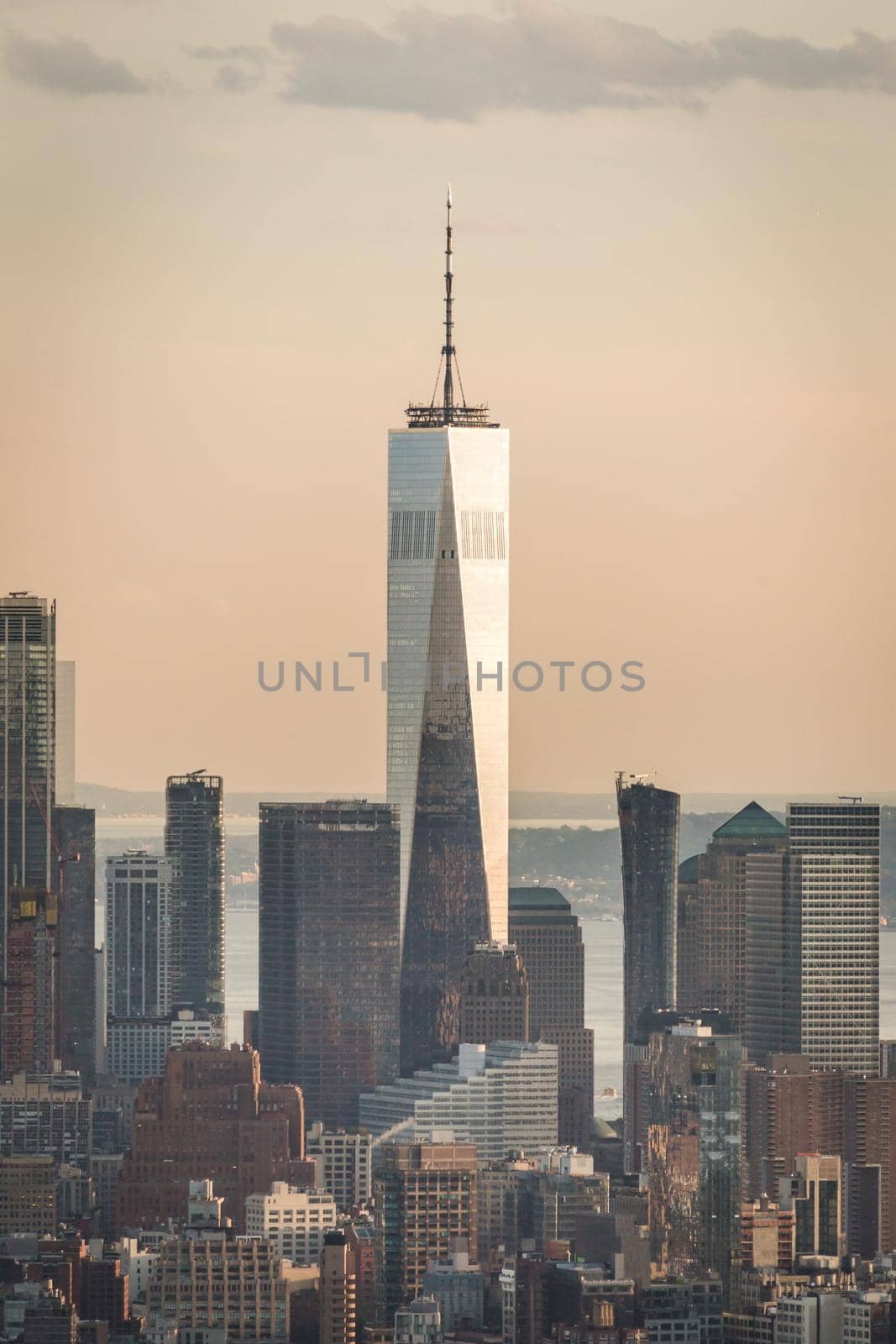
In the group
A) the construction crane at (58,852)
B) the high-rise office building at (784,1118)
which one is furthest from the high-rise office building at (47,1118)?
the high-rise office building at (784,1118)

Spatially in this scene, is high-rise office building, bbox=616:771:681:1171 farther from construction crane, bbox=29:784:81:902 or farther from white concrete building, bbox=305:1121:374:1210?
construction crane, bbox=29:784:81:902

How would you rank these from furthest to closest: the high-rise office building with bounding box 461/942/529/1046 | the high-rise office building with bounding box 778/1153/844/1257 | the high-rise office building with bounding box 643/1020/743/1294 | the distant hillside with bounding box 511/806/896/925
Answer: the distant hillside with bounding box 511/806/896/925 → the high-rise office building with bounding box 461/942/529/1046 → the high-rise office building with bounding box 778/1153/844/1257 → the high-rise office building with bounding box 643/1020/743/1294

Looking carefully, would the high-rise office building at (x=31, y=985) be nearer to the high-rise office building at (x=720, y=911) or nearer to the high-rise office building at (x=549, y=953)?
the high-rise office building at (x=549, y=953)

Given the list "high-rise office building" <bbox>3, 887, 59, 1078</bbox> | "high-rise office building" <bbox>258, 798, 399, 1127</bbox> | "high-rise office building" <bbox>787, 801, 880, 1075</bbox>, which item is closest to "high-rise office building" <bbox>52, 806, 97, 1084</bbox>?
"high-rise office building" <bbox>3, 887, 59, 1078</bbox>

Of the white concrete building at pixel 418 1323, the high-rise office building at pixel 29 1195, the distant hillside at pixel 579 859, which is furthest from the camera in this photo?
the distant hillside at pixel 579 859

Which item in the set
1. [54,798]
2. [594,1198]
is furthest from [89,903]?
[594,1198]
